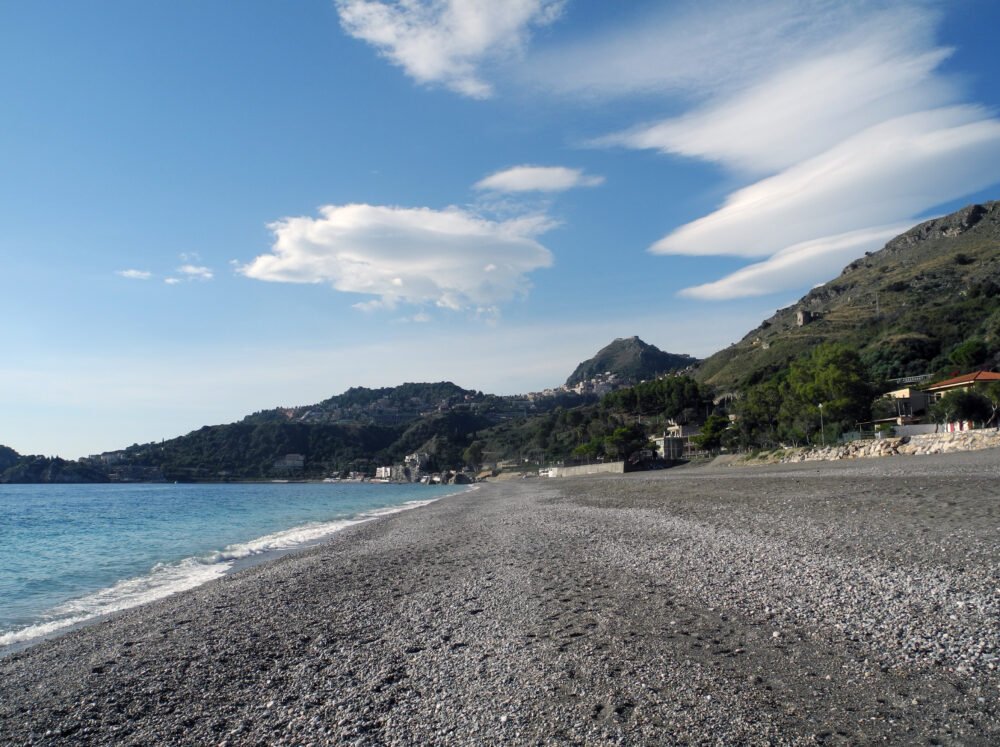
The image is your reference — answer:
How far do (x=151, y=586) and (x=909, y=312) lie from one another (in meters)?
99.1

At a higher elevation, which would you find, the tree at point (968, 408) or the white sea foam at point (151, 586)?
the tree at point (968, 408)

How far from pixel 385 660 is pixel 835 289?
16213cm

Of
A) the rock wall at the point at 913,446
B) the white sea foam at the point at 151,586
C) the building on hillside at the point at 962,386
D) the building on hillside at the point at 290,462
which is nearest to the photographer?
the white sea foam at the point at 151,586

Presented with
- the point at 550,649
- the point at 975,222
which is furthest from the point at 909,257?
the point at 550,649

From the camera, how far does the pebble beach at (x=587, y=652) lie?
191 inches

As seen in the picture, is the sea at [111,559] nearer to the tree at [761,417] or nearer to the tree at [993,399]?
the tree at [993,399]

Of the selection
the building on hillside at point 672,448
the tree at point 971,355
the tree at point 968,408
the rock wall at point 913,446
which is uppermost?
the tree at point 971,355

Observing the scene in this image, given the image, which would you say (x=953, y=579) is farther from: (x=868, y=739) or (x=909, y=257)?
(x=909, y=257)

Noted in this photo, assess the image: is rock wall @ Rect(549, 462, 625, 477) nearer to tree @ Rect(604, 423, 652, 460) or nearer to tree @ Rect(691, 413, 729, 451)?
tree @ Rect(604, 423, 652, 460)

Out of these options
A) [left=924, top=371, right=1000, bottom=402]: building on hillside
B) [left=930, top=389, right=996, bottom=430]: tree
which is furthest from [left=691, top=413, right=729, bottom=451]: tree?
[left=930, top=389, right=996, bottom=430]: tree

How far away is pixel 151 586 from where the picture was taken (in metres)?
15.1

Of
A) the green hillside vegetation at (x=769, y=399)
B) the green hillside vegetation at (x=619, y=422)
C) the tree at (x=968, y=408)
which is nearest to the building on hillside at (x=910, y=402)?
the green hillside vegetation at (x=769, y=399)

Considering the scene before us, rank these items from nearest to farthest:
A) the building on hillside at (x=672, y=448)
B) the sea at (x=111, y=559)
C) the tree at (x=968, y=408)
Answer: the sea at (x=111, y=559) < the tree at (x=968, y=408) < the building on hillside at (x=672, y=448)

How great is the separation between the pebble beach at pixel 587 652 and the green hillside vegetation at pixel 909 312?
5984 centimetres
